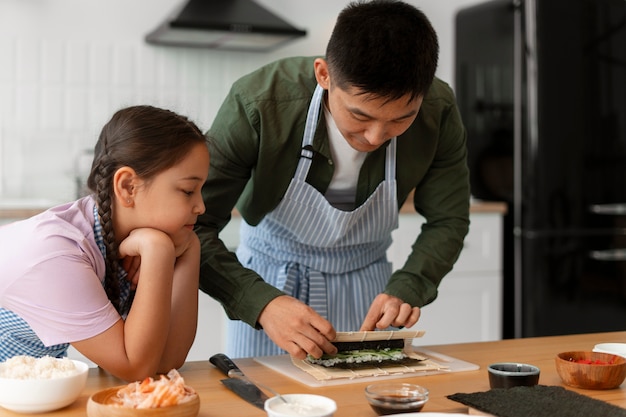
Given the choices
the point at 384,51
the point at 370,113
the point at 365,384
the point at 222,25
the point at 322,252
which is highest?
the point at 222,25

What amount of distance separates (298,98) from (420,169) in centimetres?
31

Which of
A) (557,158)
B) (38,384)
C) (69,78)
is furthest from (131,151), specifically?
(557,158)

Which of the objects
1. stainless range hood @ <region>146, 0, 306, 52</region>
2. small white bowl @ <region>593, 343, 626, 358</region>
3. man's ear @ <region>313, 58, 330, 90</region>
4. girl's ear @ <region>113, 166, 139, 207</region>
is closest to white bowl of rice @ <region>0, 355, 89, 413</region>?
girl's ear @ <region>113, 166, 139, 207</region>

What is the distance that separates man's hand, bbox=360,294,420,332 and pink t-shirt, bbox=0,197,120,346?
47cm

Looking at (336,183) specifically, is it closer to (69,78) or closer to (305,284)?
(305,284)

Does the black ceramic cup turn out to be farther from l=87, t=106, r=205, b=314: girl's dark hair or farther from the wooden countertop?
l=87, t=106, r=205, b=314: girl's dark hair

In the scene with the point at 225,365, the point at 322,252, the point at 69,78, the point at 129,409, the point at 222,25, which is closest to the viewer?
the point at 129,409

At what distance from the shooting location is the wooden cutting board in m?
1.32

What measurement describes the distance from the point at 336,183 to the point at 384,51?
0.45 metres

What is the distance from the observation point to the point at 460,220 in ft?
6.06

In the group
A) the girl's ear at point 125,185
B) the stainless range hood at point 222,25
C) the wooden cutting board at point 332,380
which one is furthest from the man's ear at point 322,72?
the stainless range hood at point 222,25

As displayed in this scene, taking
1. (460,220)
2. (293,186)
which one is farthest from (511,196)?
(293,186)

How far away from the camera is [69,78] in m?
3.51

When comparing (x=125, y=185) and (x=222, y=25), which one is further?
(x=222, y=25)
